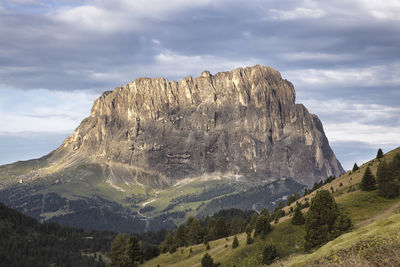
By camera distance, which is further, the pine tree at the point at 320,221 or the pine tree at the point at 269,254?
the pine tree at the point at 269,254

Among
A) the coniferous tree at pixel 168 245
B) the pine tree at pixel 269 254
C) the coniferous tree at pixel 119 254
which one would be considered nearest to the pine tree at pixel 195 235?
the coniferous tree at pixel 168 245

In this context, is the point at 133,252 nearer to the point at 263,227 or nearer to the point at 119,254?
the point at 119,254

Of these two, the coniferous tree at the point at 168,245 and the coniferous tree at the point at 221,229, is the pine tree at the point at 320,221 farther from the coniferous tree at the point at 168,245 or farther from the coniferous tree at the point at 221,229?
the coniferous tree at the point at 221,229

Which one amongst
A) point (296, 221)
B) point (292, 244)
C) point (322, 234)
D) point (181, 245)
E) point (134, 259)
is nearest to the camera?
point (322, 234)

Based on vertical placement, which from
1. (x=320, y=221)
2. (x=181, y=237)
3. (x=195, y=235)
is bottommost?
(x=181, y=237)

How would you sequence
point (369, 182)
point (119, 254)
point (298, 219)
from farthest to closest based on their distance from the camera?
point (119, 254), point (369, 182), point (298, 219)

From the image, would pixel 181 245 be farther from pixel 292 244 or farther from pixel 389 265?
pixel 389 265

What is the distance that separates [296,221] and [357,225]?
21828 mm

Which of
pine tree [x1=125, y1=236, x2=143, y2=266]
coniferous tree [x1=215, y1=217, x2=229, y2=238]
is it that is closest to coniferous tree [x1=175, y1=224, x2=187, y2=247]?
coniferous tree [x1=215, y1=217, x2=229, y2=238]

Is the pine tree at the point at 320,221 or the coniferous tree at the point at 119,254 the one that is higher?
the pine tree at the point at 320,221

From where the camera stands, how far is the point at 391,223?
58.7 metres

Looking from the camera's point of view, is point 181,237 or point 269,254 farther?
point 181,237

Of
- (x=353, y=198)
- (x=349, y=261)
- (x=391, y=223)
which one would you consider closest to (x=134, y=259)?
(x=353, y=198)

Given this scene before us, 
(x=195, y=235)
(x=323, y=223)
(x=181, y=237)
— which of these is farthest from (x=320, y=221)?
(x=181, y=237)
